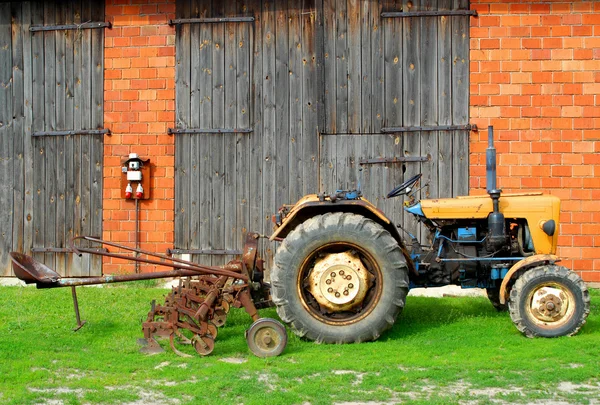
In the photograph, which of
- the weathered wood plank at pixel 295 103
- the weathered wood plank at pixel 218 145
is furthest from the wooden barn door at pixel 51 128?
the weathered wood plank at pixel 295 103

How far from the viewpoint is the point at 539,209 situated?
654 cm

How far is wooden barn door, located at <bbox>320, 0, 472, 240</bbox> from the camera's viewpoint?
8898mm

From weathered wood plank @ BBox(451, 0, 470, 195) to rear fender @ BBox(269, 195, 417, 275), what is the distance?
266 centimetres

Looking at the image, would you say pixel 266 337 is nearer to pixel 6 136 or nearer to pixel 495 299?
pixel 495 299

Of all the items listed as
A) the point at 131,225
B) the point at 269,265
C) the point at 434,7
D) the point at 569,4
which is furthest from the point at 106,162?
the point at 569,4

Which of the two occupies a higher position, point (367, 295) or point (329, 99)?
point (329, 99)

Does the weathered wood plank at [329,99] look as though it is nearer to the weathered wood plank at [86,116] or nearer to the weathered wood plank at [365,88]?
the weathered wood plank at [365,88]

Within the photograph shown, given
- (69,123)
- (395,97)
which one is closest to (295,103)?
(395,97)

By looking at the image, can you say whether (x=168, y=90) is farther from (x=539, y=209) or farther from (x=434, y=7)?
(x=539, y=209)

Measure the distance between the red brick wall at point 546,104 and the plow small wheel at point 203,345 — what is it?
436 cm

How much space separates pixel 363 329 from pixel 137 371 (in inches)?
72.6

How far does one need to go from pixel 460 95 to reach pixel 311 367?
Answer: 480cm

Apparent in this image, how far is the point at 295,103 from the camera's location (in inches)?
361

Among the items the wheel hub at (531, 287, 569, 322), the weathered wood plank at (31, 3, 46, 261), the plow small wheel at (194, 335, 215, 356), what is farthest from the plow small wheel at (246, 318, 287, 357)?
the weathered wood plank at (31, 3, 46, 261)
